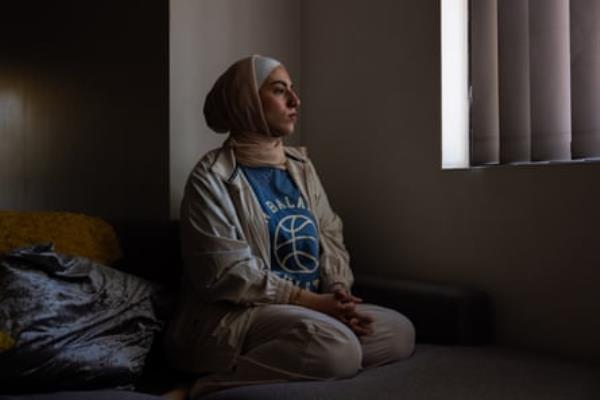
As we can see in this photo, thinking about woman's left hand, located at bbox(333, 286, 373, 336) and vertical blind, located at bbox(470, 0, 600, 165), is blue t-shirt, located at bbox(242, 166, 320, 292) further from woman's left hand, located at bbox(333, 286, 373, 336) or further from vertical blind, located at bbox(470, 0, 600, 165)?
vertical blind, located at bbox(470, 0, 600, 165)

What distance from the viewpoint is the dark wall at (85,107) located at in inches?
77.6

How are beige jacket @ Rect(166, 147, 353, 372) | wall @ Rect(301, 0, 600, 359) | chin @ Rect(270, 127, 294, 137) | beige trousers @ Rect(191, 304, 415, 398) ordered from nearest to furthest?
1. beige trousers @ Rect(191, 304, 415, 398)
2. beige jacket @ Rect(166, 147, 353, 372)
3. wall @ Rect(301, 0, 600, 359)
4. chin @ Rect(270, 127, 294, 137)

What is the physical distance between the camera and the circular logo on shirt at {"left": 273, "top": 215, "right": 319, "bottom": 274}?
1.56 m

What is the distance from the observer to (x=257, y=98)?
163 cm

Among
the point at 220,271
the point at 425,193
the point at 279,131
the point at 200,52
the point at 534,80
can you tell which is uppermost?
the point at 200,52

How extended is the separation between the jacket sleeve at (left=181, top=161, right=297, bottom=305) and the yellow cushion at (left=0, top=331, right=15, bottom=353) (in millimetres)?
442

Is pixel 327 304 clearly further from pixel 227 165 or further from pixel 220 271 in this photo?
pixel 227 165

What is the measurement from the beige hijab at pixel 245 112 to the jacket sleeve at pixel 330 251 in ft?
0.60

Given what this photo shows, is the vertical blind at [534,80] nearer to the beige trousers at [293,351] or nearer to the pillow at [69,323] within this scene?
the beige trousers at [293,351]

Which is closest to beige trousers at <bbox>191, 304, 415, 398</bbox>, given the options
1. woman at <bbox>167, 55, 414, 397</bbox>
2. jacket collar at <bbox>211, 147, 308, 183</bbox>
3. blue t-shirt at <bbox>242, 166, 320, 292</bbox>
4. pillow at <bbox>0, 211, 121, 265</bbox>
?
woman at <bbox>167, 55, 414, 397</bbox>

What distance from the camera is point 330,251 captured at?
171 centimetres

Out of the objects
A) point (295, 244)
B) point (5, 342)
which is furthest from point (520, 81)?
point (5, 342)

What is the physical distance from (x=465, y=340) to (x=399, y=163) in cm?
65

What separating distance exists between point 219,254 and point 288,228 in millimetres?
232
